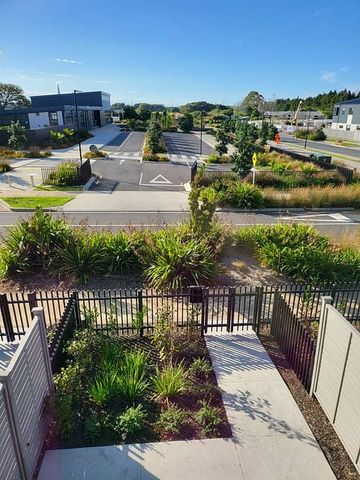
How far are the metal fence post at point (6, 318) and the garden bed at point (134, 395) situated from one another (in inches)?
61.3

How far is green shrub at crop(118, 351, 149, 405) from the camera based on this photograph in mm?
5160

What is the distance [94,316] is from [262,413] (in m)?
3.31

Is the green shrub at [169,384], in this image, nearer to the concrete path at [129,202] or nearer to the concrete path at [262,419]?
the concrete path at [262,419]

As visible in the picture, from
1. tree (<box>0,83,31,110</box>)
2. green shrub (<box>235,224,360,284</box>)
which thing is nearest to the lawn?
green shrub (<box>235,224,360,284</box>)

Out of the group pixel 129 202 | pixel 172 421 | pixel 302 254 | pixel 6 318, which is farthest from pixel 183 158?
pixel 172 421

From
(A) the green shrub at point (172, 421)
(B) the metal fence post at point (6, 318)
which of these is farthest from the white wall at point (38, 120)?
(A) the green shrub at point (172, 421)

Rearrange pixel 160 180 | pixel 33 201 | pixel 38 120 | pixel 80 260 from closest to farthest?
pixel 80 260 < pixel 33 201 < pixel 160 180 < pixel 38 120

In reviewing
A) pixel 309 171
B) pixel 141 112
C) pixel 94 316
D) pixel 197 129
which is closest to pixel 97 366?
pixel 94 316

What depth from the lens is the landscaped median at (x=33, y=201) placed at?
17359 mm

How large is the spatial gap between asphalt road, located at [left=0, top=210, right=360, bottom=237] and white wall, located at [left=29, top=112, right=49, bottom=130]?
36.9 meters

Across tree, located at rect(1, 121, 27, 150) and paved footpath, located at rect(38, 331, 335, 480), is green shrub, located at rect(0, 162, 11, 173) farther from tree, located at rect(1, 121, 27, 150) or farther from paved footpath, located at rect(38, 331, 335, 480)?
paved footpath, located at rect(38, 331, 335, 480)

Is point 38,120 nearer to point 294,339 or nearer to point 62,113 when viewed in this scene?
point 62,113

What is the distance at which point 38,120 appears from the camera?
4859 cm

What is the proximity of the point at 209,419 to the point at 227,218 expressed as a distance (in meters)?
12.0
